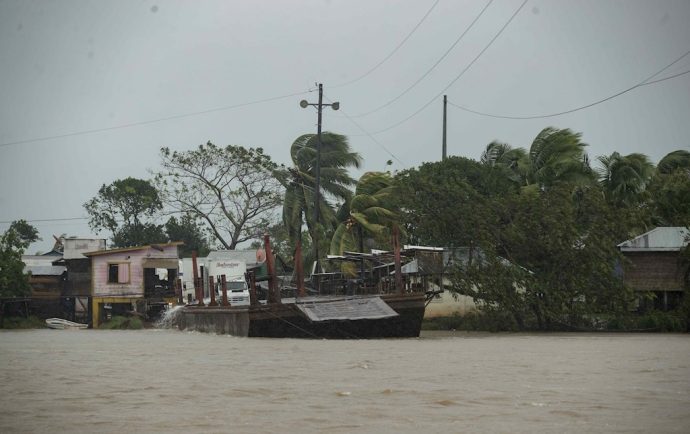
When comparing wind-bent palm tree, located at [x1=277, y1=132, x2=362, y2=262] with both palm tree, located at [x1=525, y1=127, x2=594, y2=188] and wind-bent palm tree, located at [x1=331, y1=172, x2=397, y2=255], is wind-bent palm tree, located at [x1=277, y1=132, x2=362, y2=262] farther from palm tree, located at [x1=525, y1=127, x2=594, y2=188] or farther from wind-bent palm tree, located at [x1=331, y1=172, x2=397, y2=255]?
palm tree, located at [x1=525, y1=127, x2=594, y2=188]

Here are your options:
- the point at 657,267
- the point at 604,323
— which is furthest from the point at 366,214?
the point at 657,267

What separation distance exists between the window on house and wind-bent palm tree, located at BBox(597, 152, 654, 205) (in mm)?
25733

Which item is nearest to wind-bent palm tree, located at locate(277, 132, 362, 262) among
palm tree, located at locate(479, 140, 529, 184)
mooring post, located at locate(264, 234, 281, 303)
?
palm tree, located at locate(479, 140, 529, 184)

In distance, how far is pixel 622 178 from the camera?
118ft

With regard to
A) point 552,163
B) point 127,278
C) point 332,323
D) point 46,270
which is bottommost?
point 332,323

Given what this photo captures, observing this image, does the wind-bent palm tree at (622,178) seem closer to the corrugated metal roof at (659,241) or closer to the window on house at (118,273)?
the corrugated metal roof at (659,241)

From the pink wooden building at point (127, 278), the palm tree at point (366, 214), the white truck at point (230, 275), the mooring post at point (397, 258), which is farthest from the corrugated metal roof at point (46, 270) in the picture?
the mooring post at point (397, 258)

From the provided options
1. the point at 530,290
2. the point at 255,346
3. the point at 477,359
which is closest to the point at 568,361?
the point at 477,359

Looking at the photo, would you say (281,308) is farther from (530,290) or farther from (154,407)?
(154,407)

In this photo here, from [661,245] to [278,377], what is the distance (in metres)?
19.9

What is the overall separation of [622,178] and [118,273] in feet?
89.1

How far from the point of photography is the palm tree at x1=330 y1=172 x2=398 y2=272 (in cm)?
3931

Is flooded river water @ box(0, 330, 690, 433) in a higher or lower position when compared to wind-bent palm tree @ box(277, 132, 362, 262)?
lower

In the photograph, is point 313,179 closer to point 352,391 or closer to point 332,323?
point 332,323
